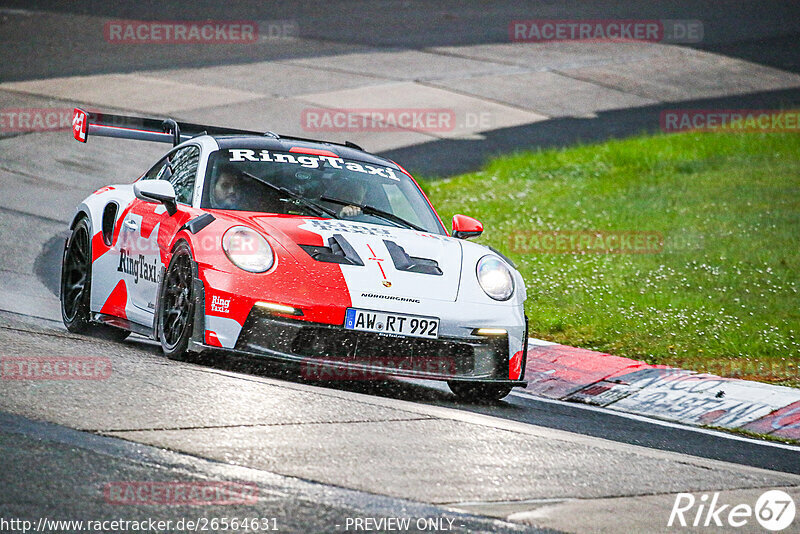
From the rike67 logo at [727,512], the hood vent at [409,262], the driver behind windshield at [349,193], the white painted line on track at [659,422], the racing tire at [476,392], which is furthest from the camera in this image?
the driver behind windshield at [349,193]

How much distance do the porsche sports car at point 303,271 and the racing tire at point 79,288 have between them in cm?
2

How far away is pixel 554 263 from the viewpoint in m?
12.2

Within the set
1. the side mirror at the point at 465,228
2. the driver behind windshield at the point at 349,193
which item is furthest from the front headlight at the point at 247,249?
the side mirror at the point at 465,228

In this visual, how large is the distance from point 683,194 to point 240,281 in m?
10.2

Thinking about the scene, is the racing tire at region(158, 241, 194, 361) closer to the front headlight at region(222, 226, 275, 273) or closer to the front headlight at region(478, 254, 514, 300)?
the front headlight at region(222, 226, 275, 273)

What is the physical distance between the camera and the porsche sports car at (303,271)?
6.77 meters

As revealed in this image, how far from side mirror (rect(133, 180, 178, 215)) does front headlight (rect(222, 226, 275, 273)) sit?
0.76 metres

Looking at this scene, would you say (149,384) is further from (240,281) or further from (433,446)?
(433,446)

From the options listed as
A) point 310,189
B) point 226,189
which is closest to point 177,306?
point 226,189

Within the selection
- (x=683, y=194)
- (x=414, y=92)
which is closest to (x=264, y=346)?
(x=683, y=194)

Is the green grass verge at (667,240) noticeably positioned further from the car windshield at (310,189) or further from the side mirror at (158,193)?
the side mirror at (158,193)

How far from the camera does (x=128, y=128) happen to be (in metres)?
9.04

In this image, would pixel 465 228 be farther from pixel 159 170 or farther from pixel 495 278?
pixel 159 170

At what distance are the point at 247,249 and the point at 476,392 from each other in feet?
5.25
